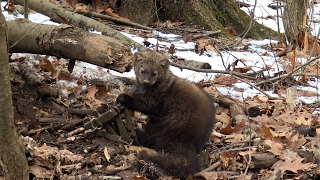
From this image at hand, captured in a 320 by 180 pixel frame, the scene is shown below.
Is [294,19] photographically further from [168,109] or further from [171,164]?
[171,164]

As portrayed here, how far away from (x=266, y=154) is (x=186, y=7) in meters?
5.45

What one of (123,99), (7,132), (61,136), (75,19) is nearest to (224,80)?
(123,99)

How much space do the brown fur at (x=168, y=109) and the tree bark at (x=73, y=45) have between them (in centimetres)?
23

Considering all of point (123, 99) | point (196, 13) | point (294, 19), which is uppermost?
point (294, 19)

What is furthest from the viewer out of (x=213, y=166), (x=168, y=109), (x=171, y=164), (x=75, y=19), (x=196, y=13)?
(x=196, y=13)

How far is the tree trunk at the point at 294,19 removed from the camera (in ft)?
29.0

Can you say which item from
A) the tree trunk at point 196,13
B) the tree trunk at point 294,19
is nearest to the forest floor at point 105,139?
the tree trunk at point 294,19

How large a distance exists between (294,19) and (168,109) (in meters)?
4.76

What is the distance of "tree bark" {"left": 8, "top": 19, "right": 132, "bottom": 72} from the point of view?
16.6 ft

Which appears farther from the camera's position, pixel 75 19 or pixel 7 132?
pixel 75 19

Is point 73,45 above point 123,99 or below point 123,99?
above

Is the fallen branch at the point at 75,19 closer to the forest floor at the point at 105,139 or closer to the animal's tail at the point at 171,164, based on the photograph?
the forest floor at the point at 105,139

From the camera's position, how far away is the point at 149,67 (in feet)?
16.9

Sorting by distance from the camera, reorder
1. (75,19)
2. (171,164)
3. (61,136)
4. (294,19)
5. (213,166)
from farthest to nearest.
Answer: (294,19) < (75,19) < (61,136) < (213,166) < (171,164)
